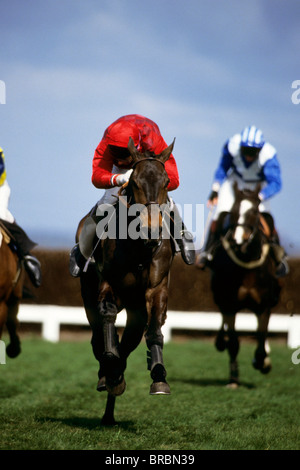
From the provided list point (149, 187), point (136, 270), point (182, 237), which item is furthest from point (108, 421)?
point (149, 187)

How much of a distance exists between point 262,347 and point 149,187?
393cm

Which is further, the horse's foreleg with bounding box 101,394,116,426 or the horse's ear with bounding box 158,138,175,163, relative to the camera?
the horse's foreleg with bounding box 101,394,116,426

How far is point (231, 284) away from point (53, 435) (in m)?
3.65

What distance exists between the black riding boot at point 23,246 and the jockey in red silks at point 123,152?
2293mm

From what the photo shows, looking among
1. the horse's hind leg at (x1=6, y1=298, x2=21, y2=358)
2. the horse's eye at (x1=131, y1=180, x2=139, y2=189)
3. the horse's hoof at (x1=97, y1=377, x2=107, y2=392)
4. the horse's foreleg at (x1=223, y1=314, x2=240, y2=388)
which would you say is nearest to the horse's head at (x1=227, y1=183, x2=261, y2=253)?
the horse's foreleg at (x1=223, y1=314, x2=240, y2=388)

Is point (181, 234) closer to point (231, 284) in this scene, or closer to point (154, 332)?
point (154, 332)

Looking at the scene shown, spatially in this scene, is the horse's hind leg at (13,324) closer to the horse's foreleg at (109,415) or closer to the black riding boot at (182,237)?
the horse's foreleg at (109,415)

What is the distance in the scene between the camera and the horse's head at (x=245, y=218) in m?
7.80

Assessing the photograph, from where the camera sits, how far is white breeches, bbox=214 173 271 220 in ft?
27.9

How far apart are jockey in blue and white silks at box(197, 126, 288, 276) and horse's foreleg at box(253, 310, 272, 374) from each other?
2.08 ft

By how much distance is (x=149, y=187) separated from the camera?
4.42m

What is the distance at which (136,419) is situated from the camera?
586cm

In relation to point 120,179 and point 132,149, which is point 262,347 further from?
point 132,149

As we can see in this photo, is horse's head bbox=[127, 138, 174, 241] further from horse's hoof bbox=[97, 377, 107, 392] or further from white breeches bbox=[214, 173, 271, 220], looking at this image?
white breeches bbox=[214, 173, 271, 220]
